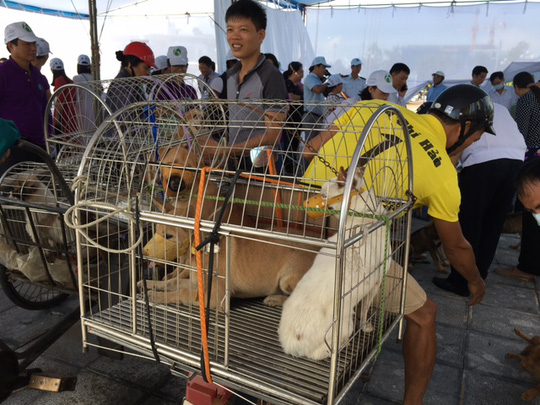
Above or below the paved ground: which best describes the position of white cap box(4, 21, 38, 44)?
above

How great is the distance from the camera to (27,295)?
12.8ft

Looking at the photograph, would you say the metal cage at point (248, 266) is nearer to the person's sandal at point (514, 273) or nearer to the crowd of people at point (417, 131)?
the crowd of people at point (417, 131)

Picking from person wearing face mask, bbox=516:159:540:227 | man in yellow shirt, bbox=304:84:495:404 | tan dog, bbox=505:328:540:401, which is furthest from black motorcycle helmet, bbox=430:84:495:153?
tan dog, bbox=505:328:540:401

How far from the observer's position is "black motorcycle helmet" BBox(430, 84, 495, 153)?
2.79 meters

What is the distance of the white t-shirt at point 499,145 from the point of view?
4.20 meters

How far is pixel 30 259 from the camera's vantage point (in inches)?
101

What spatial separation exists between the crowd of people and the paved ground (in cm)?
50

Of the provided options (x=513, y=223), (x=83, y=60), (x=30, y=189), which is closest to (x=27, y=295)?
(x=30, y=189)

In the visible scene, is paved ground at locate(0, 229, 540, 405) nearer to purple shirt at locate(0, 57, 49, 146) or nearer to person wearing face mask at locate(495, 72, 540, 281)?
person wearing face mask at locate(495, 72, 540, 281)

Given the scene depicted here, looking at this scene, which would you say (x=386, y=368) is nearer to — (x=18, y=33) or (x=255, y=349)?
(x=255, y=349)

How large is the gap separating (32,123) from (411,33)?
11.5 m

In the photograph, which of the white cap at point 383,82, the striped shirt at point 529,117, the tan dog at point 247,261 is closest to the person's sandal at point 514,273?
the striped shirt at point 529,117

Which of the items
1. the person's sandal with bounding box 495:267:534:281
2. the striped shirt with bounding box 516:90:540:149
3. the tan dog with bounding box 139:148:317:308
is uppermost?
the striped shirt with bounding box 516:90:540:149

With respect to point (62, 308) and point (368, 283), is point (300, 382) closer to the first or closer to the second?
point (368, 283)
